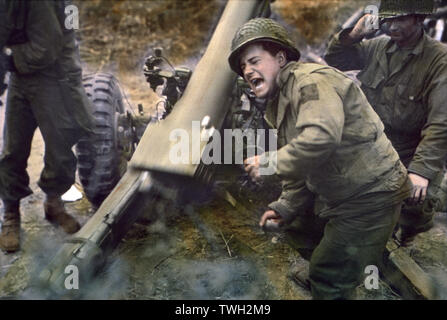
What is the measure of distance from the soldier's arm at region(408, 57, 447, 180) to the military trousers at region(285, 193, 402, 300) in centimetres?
43

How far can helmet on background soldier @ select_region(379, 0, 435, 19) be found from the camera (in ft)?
7.94

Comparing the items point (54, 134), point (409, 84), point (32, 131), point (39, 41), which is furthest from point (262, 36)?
point (32, 131)

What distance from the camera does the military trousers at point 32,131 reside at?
2859 millimetres

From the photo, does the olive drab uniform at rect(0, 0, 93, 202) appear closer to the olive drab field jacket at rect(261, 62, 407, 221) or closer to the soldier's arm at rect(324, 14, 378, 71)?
the olive drab field jacket at rect(261, 62, 407, 221)

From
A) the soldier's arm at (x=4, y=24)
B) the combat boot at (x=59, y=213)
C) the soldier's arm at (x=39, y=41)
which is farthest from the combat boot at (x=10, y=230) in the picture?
the soldier's arm at (x=4, y=24)

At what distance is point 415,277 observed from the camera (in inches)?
102

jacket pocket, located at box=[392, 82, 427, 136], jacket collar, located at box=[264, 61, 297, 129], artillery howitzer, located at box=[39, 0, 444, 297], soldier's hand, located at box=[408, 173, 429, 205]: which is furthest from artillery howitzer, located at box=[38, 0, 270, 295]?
soldier's hand, located at box=[408, 173, 429, 205]

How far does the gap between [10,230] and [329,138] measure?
2.28m

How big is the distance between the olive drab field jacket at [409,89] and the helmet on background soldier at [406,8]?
0.22 m

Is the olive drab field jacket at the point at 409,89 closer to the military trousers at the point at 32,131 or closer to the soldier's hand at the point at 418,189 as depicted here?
the soldier's hand at the point at 418,189

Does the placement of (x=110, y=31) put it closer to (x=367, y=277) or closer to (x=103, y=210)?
(x=103, y=210)

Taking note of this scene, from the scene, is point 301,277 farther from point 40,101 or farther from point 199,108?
point 40,101

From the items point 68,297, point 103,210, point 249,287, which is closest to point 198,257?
point 249,287

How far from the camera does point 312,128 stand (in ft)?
5.94
